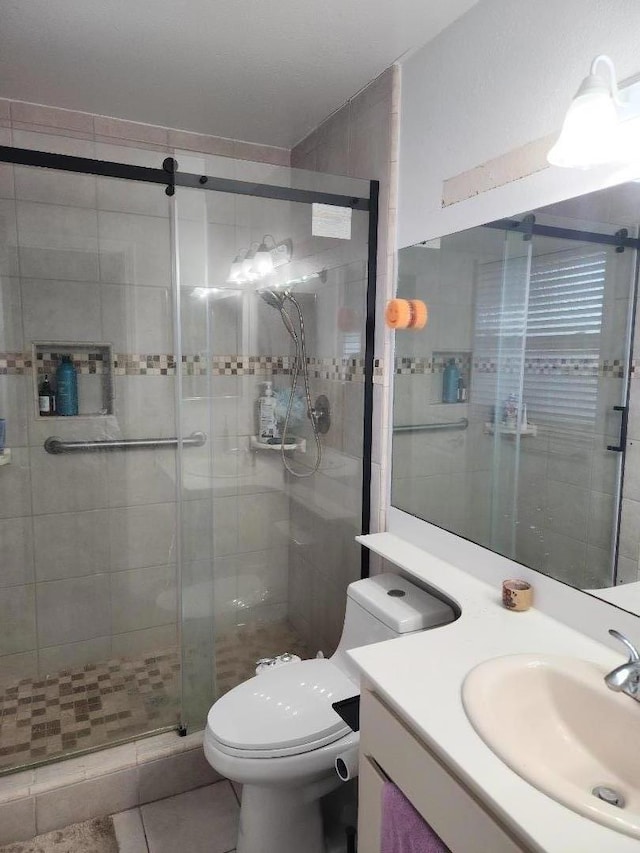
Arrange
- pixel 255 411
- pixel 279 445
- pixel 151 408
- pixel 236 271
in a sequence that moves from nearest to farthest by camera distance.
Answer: pixel 236 271 < pixel 255 411 < pixel 279 445 < pixel 151 408

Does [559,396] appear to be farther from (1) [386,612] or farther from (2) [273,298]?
(2) [273,298]

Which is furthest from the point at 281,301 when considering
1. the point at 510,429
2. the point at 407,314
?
the point at 510,429

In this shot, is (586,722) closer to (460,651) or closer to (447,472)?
(460,651)

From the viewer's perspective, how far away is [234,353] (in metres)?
1.99

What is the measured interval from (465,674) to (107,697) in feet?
5.71

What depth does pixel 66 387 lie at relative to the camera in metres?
2.32

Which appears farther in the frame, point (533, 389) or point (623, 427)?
point (533, 389)

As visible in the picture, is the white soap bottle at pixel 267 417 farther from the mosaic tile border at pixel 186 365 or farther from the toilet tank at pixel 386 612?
the toilet tank at pixel 386 612

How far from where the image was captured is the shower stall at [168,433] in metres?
1.94

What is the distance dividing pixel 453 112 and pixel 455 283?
49cm

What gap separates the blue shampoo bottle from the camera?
7.57ft

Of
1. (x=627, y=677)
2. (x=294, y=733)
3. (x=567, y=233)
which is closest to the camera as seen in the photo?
(x=627, y=677)

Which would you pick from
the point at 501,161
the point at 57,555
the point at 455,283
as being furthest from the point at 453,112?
the point at 57,555

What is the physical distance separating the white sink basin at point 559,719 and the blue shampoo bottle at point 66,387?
1935 mm
